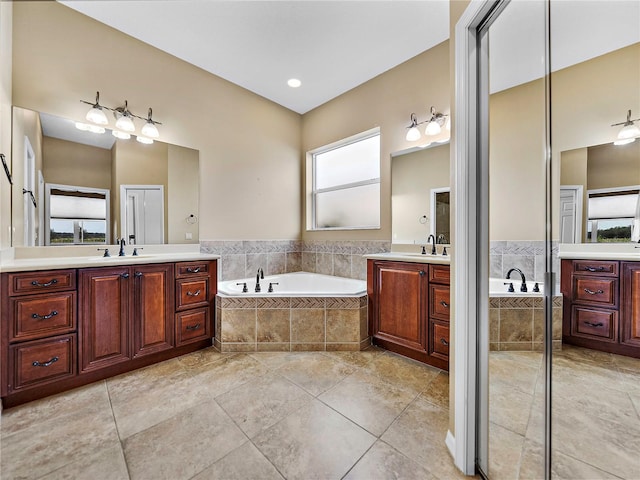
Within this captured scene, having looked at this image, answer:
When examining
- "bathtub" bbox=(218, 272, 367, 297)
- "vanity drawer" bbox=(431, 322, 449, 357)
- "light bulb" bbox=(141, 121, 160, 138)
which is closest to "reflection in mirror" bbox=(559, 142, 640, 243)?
"vanity drawer" bbox=(431, 322, 449, 357)

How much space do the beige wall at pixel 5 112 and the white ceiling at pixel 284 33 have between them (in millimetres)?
458

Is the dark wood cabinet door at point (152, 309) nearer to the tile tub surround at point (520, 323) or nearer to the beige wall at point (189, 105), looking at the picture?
the beige wall at point (189, 105)

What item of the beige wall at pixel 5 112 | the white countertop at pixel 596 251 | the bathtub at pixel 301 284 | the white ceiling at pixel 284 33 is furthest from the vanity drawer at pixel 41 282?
the white countertop at pixel 596 251

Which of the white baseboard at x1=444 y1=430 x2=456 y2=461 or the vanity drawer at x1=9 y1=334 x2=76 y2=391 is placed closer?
the white baseboard at x1=444 y1=430 x2=456 y2=461

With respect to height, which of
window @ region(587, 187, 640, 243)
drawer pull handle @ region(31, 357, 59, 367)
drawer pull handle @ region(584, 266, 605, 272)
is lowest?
drawer pull handle @ region(31, 357, 59, 367)

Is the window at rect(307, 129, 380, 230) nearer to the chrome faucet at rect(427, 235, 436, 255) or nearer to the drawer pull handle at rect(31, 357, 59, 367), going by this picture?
the chrome faucet at rect(427, 235, 436, 255)

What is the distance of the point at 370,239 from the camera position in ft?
9.86

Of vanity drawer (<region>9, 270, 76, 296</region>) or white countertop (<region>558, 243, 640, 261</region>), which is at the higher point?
white countertop (<region>558, 243, 640, 261</region>)

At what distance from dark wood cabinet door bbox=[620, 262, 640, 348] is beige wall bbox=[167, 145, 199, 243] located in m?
3.01

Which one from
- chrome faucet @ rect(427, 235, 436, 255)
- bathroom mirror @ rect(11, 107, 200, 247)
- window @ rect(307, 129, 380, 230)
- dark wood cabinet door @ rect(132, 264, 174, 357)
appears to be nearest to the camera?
bathroom mirror @ rect(11, 107, 200, 247)

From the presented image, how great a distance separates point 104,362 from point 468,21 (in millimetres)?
2842

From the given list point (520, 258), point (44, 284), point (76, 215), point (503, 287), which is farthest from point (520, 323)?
point (76, 215)

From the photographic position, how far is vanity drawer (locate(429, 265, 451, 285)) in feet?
6.44

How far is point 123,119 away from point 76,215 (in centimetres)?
90
